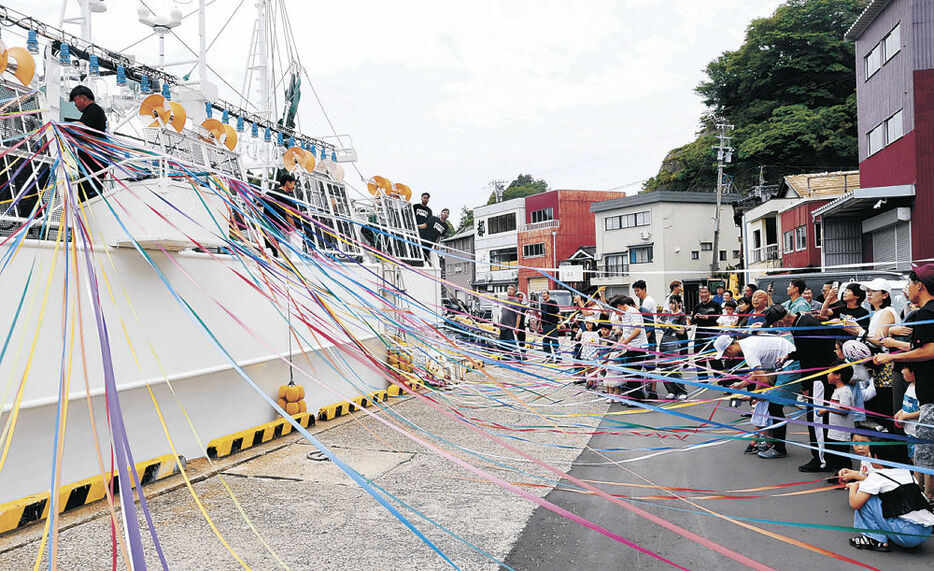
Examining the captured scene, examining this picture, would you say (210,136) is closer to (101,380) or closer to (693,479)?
(101,380)

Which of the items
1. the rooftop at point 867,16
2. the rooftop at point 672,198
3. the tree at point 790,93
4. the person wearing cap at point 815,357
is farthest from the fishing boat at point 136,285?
the tree at point 790,93

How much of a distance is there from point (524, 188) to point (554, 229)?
157 feet

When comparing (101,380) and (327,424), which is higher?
(101,380)

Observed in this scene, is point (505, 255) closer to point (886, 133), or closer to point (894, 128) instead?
point (886, 133)

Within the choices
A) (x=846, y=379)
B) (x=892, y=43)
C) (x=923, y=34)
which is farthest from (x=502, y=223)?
(x=846, y=379)

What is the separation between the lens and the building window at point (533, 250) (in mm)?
50562

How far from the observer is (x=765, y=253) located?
1297 inches

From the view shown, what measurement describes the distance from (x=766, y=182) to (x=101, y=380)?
42.5 m

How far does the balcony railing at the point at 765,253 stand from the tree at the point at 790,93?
837 centimetres

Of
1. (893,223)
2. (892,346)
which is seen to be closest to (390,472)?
(892,346)

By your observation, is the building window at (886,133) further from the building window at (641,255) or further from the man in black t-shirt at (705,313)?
the building window at (641,255)

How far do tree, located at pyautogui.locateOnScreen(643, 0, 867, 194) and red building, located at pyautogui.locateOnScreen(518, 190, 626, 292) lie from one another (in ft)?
29.7

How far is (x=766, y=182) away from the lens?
40.8 metres

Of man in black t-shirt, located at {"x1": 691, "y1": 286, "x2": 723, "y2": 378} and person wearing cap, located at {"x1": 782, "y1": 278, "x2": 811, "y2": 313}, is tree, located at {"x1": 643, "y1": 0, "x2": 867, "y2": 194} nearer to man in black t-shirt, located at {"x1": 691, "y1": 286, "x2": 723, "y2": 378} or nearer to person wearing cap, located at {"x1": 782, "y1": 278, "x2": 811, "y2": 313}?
man in black t-shirt, located at {"x1": 691, "y1": 286, "x2": 723, "y2": 378}
